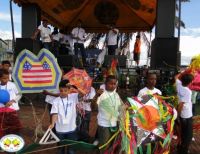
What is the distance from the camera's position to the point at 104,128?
623 centimetres

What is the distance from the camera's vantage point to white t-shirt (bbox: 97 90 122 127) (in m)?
6.16

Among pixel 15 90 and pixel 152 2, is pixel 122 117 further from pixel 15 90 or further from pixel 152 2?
pixel 152 2

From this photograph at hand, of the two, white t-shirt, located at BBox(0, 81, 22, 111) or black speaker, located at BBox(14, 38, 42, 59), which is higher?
black speaker, located at BBox(14, 38, 42, 59)

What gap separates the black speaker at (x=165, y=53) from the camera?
13.1m

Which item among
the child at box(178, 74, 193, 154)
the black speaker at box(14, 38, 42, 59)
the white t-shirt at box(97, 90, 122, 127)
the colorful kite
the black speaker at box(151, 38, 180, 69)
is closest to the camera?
the colorful kite

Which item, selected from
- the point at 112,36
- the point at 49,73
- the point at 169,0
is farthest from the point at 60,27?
the point at 49,73

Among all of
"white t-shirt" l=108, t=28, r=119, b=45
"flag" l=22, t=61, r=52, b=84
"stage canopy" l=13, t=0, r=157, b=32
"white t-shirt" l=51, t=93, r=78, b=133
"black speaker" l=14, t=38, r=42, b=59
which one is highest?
"stage canopy" l=13, t=0, r=157, b=32

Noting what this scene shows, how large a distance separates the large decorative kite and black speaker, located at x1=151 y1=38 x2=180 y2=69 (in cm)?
631

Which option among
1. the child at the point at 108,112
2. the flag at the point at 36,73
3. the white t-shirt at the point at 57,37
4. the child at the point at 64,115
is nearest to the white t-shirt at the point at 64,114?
the child at the point at 64,115

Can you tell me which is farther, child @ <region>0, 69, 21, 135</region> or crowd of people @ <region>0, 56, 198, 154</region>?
child @ <region>0, 69, 21, 135</region>

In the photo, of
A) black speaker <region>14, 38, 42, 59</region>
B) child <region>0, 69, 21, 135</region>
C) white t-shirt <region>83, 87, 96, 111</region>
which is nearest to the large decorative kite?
child <region>0, 69, 21, 135</region>

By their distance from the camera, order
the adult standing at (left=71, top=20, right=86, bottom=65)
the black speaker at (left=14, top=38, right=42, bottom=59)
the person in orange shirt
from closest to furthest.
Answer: the black speaker at (left=14, top=38, right=42, bottom=59)
the adult standing at (left=71, top=20, right=86, bottom=65)
the person in orange shirt

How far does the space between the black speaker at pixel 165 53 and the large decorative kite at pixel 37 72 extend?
6.31 metres

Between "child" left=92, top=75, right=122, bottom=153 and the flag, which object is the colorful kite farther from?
the flag
